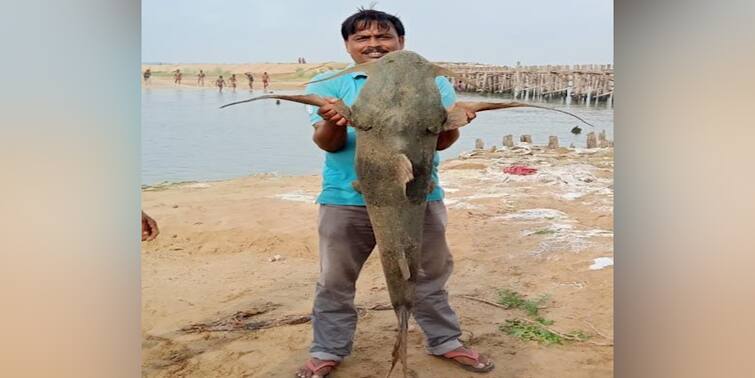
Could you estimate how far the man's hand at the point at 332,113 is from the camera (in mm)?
1424

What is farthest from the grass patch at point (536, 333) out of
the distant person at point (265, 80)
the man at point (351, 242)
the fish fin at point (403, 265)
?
the distant person at point (265, 80)

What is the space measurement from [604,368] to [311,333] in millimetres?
1046

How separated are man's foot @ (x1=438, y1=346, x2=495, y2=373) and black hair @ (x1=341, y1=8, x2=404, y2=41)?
109cm

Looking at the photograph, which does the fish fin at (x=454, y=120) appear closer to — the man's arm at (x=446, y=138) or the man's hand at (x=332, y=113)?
the man's arm at (x=446, y=138)

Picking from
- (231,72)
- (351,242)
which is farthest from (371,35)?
(231,72)

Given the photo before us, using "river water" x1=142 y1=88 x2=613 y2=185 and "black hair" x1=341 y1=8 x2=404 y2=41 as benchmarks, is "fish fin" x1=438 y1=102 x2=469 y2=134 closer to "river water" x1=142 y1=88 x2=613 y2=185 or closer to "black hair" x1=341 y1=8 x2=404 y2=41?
"black hair" x1=341 y1=8 x2=404 y2=41

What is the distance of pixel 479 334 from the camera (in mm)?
2305

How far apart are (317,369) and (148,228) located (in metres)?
0.85

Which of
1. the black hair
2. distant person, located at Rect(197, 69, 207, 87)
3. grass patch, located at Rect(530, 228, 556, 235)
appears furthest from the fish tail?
distant person, located at Rect(197, 69, 207, 87)

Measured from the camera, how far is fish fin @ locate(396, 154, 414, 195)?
135 centimetres
